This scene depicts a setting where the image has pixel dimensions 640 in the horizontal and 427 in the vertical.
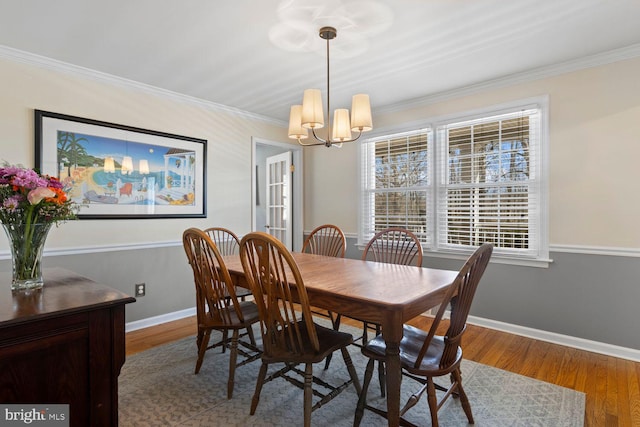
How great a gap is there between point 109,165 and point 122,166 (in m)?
0.11

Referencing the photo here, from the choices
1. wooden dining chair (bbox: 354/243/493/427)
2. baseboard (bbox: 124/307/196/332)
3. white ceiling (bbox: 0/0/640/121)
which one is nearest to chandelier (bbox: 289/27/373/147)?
white ceiling (bbox: 0/0/640/121)

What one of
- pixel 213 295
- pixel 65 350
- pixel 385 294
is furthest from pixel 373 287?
pixel 65 350

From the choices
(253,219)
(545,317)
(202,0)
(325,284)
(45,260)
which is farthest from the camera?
(253,219)

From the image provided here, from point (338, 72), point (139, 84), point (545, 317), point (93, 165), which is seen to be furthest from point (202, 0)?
point (545, 317)

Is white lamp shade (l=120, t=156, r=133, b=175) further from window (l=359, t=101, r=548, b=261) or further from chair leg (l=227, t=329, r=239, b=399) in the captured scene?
window (l=359, t=101, r=548, b=261)

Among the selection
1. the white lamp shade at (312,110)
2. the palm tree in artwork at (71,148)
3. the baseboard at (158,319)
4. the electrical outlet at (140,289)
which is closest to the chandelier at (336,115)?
the white lamp shade at (312,110)

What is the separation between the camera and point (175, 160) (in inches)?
136

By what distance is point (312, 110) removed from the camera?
2.15 metres

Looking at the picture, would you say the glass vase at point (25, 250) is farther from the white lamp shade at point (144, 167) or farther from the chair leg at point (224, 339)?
the white lamp shade at point (144, 167)

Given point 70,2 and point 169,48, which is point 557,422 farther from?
point 70,2

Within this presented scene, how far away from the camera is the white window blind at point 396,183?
3654 mm

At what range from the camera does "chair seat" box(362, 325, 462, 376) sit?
1490 millimetres

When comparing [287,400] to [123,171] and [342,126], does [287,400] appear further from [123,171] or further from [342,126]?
[123,171]

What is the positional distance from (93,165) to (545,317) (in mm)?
4142
